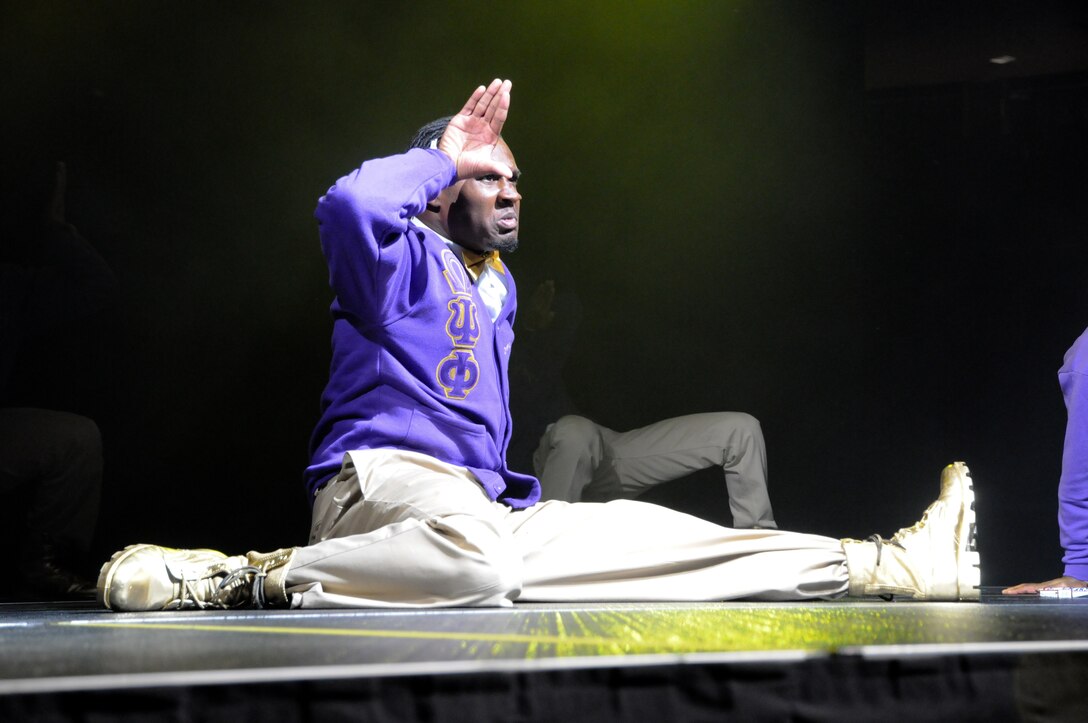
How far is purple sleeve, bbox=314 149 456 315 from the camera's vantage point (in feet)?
5.73

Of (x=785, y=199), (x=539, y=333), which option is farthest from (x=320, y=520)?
(x=785, y=199)

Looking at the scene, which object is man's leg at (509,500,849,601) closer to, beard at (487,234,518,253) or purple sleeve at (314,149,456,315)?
purple sleeve at (314,149,456,315)

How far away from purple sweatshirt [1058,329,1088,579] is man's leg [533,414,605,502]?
3.97ft

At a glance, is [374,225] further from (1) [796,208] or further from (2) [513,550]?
(1) [796,208]

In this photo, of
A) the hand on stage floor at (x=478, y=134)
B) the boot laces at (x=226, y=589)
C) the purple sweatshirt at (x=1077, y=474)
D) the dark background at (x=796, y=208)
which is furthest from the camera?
the dark background at (x=796, y=208)

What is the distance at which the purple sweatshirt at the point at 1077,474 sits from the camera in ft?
7.35

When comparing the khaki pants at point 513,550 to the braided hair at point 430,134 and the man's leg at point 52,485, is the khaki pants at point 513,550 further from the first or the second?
the man's leg at point 52,485

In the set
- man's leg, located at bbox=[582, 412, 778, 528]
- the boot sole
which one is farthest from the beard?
man's leg, located at bbox=[582, 412, 778, 528]

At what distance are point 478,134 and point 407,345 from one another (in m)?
0.49


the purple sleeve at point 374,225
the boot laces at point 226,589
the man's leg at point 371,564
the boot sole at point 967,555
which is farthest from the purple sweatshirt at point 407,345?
the boot sole at point 967,555

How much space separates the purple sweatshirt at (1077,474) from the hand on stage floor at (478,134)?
120 centimetres

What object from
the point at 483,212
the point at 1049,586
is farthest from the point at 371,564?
the point at 1049,586

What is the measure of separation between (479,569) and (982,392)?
7.93ft

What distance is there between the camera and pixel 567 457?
10.0 ft
